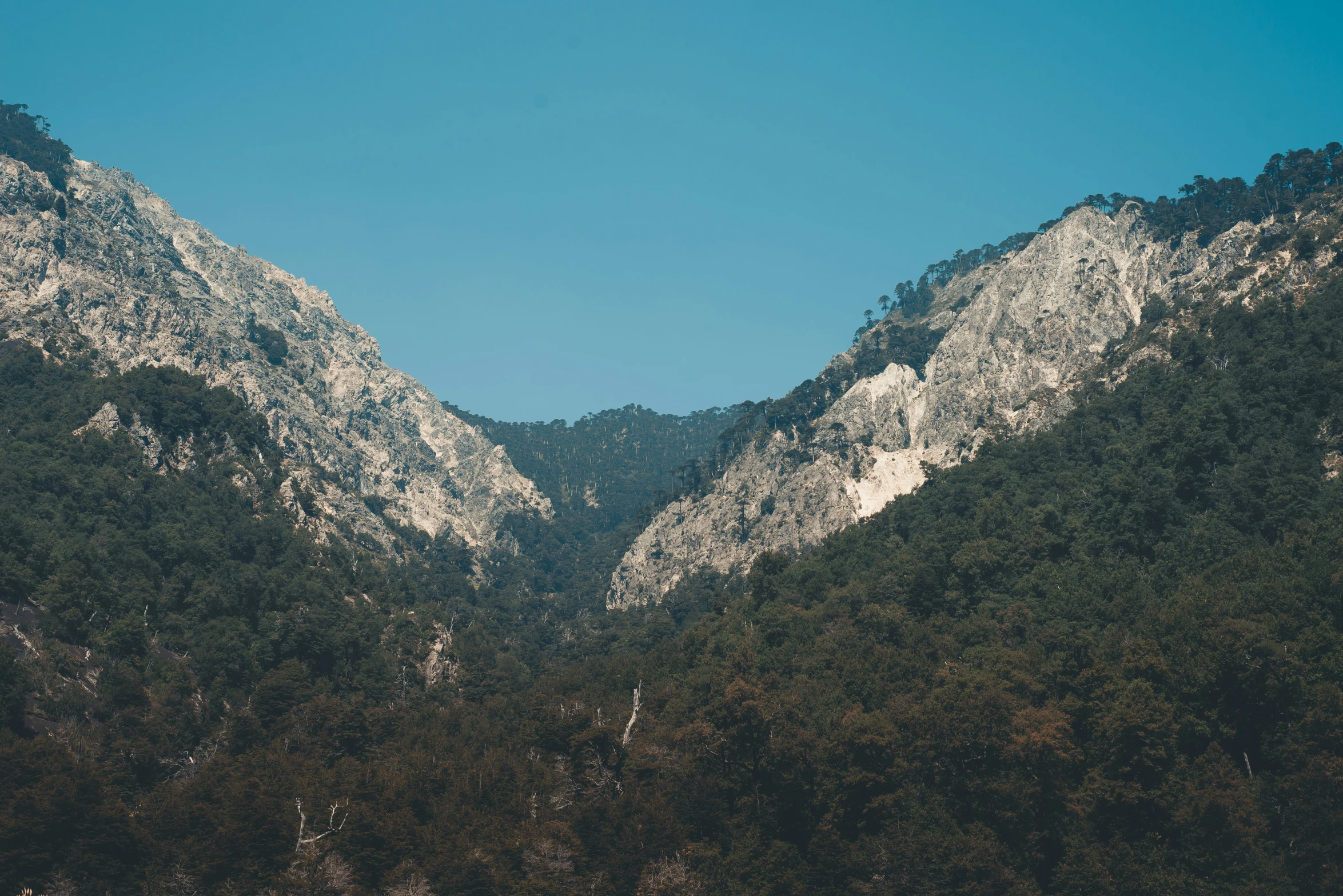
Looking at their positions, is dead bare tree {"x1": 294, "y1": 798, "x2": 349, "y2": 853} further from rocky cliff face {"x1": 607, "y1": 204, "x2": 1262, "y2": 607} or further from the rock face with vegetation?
rocky cliff face {"x1": 607, "y1": 204, "x2": 1262, "y2": 607}

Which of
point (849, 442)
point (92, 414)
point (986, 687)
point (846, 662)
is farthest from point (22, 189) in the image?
point (986, 687)

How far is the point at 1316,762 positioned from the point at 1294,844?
4.52m

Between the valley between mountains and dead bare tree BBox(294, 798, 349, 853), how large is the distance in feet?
0.81

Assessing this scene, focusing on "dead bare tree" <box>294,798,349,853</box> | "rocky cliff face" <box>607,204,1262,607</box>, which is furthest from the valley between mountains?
"rocky cliff face" <box>607,204,1262,607</box>

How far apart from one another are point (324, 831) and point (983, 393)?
145 meters

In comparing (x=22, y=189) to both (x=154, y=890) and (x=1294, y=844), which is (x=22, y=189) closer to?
(x=154, y=890)

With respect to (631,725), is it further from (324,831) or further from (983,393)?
(983,393)

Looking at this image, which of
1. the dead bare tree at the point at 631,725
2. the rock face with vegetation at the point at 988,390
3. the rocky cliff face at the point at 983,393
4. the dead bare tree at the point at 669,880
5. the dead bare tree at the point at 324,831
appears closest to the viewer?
the dead bare tree at the point at 669,880

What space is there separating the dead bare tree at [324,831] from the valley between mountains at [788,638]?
25 centimetres

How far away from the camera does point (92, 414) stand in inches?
5699

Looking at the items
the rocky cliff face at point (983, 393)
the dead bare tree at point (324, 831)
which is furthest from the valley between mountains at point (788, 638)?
the rocky cliff face at point (983, 393)

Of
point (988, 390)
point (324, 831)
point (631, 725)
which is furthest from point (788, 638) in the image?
point (988, 390)

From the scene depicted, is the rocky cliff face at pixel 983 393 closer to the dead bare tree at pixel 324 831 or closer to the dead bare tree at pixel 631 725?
the dead bare tree at pixel 631 725

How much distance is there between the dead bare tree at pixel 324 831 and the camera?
6515 centimetres
